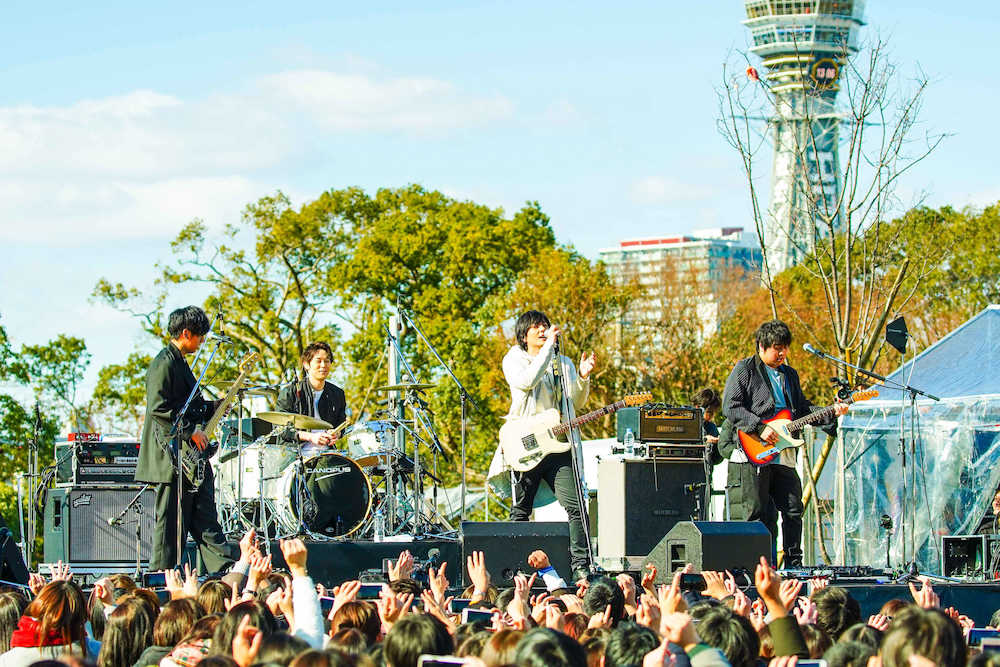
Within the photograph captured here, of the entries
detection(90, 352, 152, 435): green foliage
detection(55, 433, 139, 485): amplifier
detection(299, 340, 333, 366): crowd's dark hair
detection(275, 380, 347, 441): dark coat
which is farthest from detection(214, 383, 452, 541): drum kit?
detection(90, 352, 152, 435): green foliage

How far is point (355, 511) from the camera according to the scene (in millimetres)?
10875

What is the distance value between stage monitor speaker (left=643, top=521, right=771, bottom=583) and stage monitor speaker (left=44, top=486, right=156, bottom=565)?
5.25 m

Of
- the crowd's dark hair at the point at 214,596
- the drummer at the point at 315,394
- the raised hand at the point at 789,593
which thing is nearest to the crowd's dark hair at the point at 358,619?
the crowd's dark hair at the point at 214,596

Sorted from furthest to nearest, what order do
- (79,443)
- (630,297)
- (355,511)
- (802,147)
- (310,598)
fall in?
(630,297), (802,147), (79,443), (355,511), (310,598)

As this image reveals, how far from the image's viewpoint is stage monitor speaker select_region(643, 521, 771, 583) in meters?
8.53

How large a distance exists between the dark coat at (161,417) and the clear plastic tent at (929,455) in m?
6.69

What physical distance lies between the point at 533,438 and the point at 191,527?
244cm

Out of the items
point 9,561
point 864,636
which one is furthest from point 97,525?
point 864,636

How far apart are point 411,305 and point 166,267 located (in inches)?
260

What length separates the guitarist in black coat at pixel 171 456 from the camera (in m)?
9.11

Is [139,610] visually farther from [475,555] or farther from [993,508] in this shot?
[993,508]

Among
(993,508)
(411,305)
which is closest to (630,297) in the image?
(411,305)

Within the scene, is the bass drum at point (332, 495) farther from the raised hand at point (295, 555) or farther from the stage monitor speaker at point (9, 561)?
the raised hand at point (295, 555)

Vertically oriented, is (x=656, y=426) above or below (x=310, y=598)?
above
